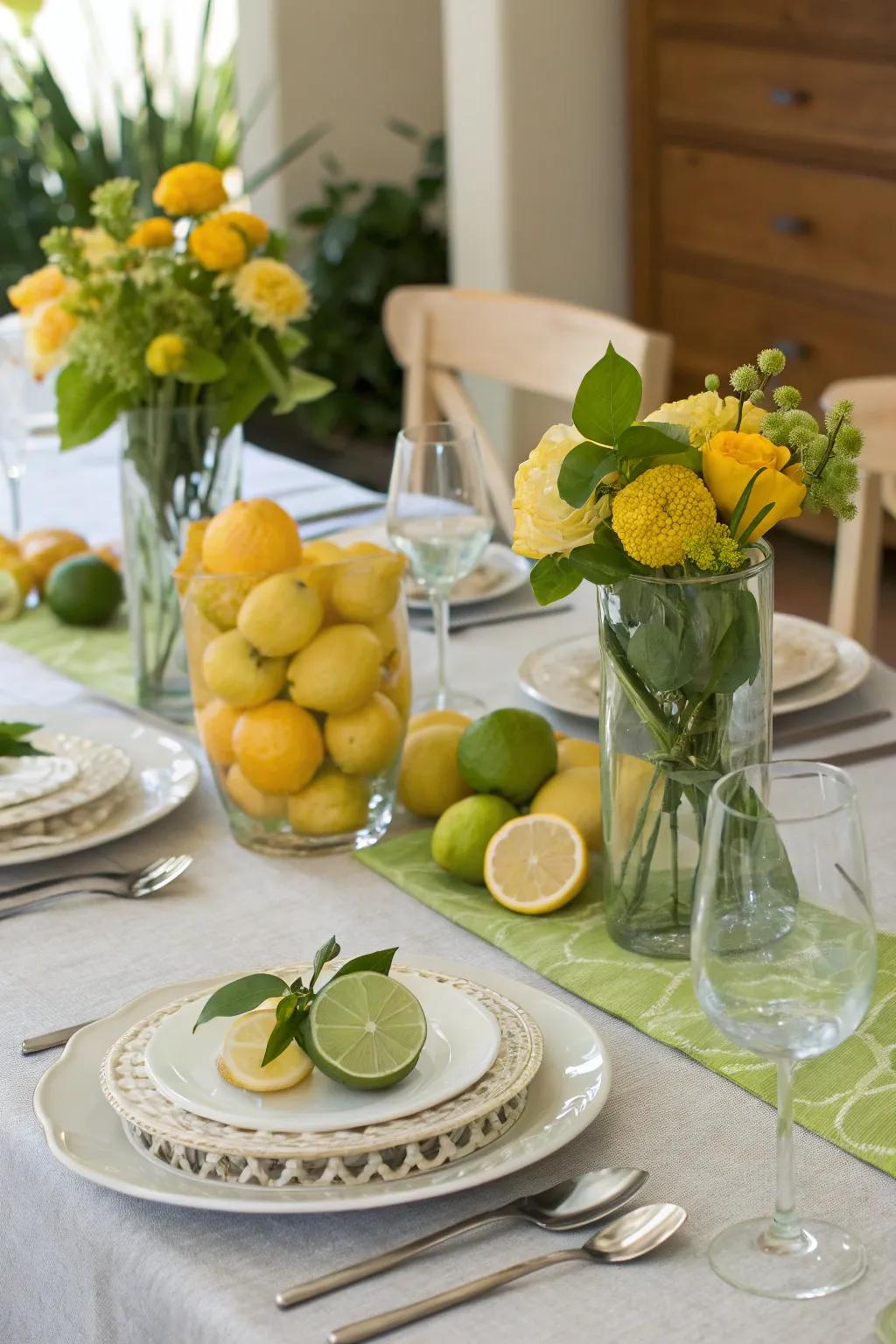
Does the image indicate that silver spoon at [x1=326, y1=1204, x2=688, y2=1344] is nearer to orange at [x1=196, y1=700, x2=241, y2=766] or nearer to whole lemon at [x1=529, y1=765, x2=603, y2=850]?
whole lemon at [x1=529, y1=765, x2=603, y2=850]

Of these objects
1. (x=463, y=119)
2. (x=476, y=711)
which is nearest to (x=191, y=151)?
(x=463, y=119)

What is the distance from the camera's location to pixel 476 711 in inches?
50.5

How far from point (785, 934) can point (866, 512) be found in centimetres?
120

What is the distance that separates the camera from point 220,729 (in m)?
1.06

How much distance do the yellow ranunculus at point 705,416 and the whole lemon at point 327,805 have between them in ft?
1.16

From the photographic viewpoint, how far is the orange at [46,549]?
160 cm

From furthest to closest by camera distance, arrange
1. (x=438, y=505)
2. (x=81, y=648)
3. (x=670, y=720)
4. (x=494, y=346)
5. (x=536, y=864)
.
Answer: (x=494, y=346) < (x=81, y=648) < (x=438, y=505) < (x=536, y=864) < (x=670, y=720)

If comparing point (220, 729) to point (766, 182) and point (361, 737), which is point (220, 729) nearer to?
point (361, 737)

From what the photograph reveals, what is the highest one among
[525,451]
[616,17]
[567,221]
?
[616,17]

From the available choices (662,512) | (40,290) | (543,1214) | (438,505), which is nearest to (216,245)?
(40,290)

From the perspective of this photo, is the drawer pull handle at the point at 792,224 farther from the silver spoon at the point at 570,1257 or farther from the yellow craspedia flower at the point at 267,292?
the silver spoon at the point at 570,1257

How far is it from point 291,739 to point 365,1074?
1.14 ft

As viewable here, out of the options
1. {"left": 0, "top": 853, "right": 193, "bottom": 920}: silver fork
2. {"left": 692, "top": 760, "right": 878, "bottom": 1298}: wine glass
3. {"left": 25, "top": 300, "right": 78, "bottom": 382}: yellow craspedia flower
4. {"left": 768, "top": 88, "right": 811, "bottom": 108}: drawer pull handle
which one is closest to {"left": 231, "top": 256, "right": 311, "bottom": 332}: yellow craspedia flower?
{"left": 25, "top": 300, "right": 78, "bottom": 382}: yellow craspedia flower

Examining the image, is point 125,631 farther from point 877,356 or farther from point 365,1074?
point 877,356
